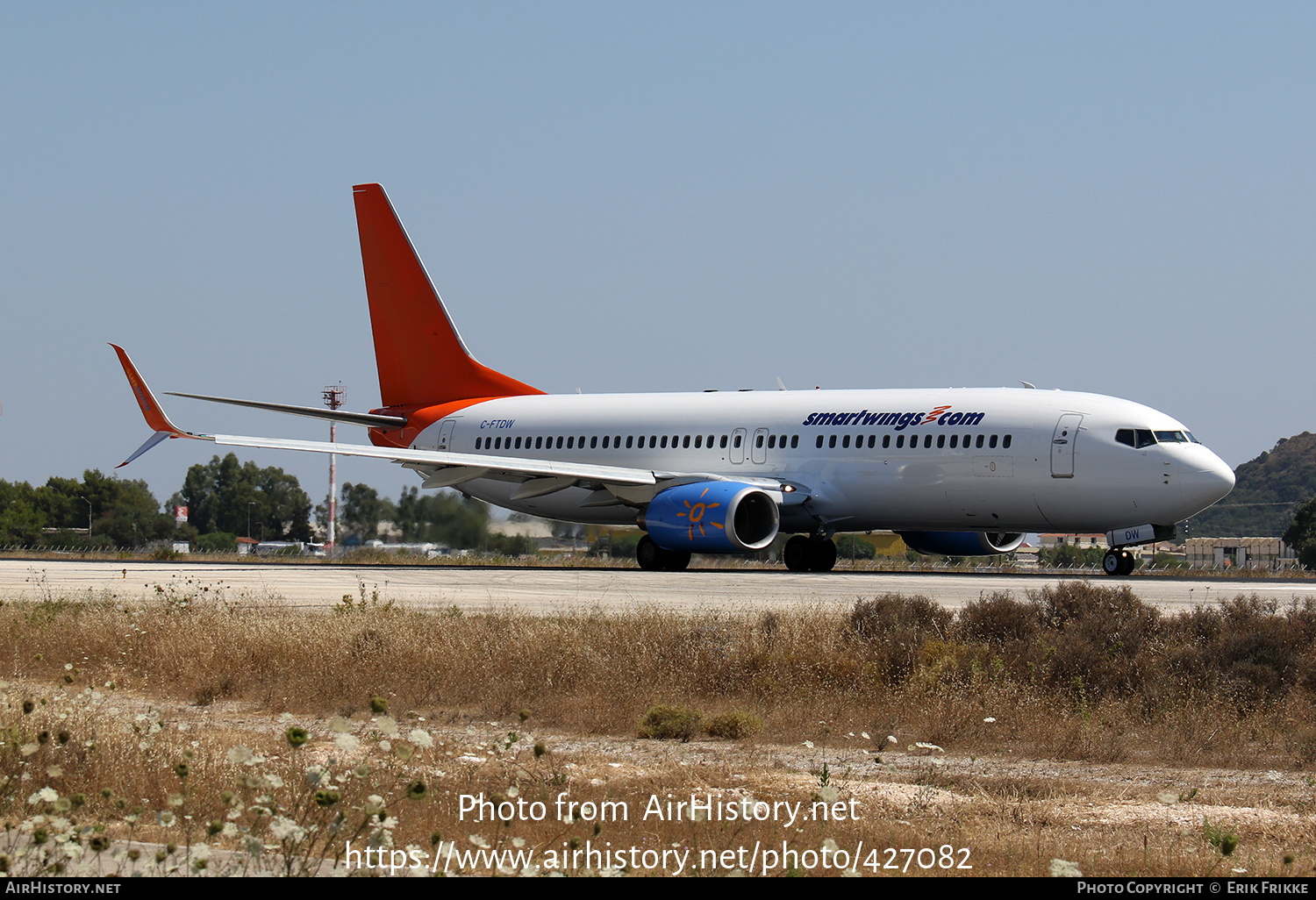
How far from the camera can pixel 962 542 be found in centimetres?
3312

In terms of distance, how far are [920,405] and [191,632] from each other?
18.6 metres

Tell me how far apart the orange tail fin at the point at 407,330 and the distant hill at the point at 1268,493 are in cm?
8784

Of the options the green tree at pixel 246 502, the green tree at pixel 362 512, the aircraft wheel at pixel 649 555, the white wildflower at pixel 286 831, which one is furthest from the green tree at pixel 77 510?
the white wildflower at pixel 286 831

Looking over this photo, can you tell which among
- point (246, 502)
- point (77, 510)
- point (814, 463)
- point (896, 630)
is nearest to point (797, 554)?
point (814, 463)

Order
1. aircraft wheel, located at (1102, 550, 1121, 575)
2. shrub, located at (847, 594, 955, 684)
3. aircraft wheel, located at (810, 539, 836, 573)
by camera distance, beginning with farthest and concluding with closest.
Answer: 1. aircraft wheel, located at (810, 539, 836, 573)
2. aircraft wheel, located at (1102, 550, 1121, 575)
3. shrub, located at (847, 594, 955, 684)

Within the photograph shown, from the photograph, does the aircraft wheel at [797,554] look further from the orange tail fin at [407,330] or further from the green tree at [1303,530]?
the green tree at [1303,530]

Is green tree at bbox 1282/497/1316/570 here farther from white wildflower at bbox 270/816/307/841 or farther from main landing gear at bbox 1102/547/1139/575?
white wildflower at bbox 270/816/307/841

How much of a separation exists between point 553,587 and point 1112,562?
11.7 meters

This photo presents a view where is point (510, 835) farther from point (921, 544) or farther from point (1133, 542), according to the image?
point (921, 544)

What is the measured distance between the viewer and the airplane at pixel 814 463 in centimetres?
2709

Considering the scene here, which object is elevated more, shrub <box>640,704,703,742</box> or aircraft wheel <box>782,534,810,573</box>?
aircraft wheel <box>782,534,810,573</box>

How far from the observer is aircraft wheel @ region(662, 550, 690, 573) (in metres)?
30.4

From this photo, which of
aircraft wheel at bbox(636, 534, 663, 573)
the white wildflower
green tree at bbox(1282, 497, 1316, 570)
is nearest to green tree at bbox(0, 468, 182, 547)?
aircraft wheel at bbox(636, 534, 663, 573)

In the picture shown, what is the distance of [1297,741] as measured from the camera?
10.0 m
